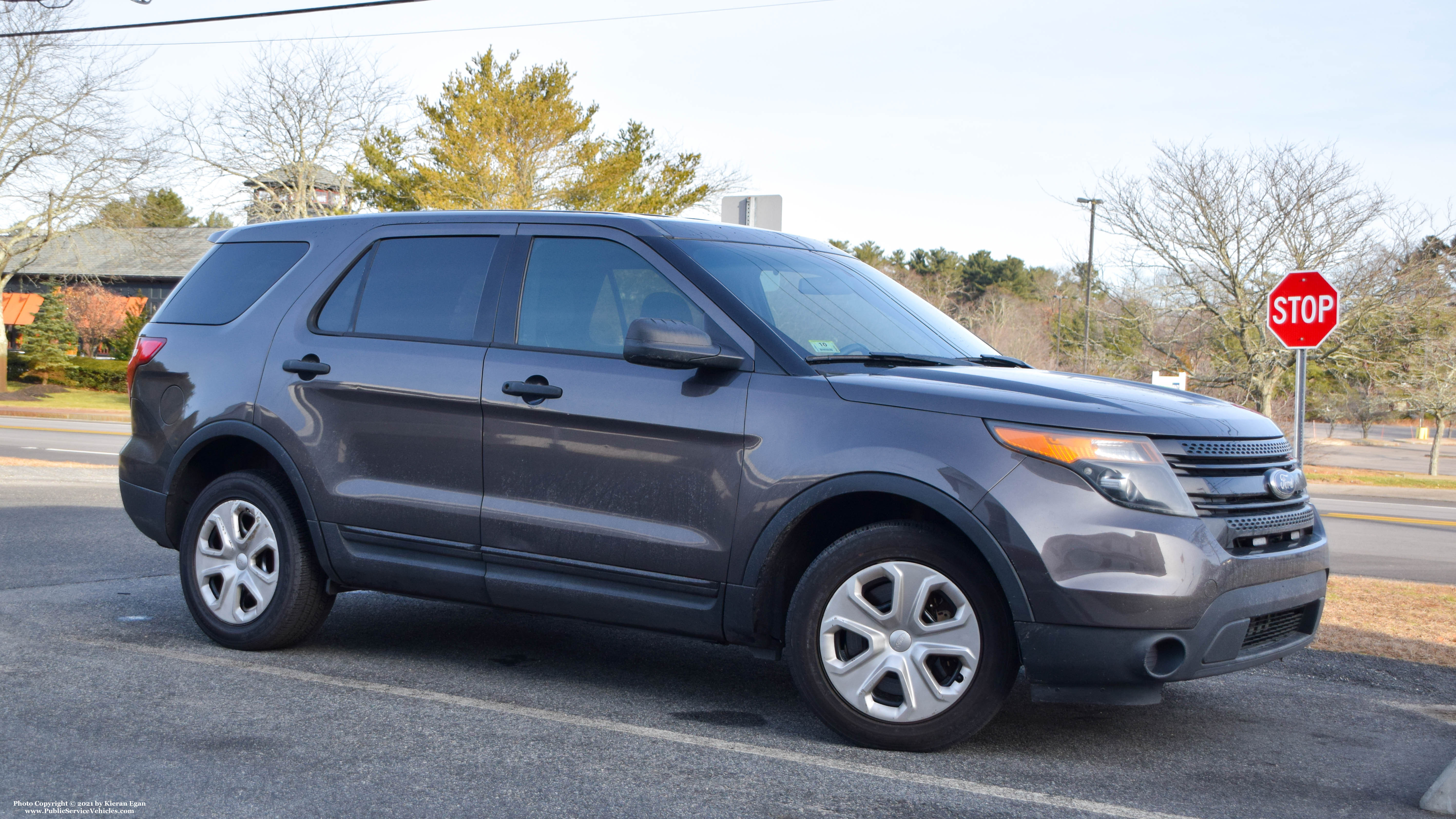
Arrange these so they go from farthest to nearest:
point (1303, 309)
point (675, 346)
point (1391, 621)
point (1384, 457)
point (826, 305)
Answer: point (1384, 457), point (1303, 309), point (1391, 621), point (826, 305), point (675, 346)

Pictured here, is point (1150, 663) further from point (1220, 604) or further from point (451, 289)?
point (451, 289)

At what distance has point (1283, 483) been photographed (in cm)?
418

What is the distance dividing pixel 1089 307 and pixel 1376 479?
33.6 ft

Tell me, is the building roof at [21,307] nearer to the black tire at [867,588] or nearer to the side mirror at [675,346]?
the side mirror at [675,346]

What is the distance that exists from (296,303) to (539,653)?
1951 mm

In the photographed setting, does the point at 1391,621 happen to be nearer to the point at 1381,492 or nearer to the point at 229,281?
the point at 229,281

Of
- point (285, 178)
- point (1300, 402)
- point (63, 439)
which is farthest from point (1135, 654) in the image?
point (285, 178)

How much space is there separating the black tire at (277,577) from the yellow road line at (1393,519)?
48.1ft

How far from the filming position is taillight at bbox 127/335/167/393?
581cm

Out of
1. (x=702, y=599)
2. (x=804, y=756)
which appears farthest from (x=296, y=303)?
(x=804, y=756)

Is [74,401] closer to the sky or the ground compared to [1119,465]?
closer to the ground

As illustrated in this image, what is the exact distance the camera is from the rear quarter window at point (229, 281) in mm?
5668

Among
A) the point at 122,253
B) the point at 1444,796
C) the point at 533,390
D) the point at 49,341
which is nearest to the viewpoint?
the point at 1444,796

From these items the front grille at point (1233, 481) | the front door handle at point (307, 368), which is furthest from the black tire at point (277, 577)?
the front grille at point (1233, 481)
